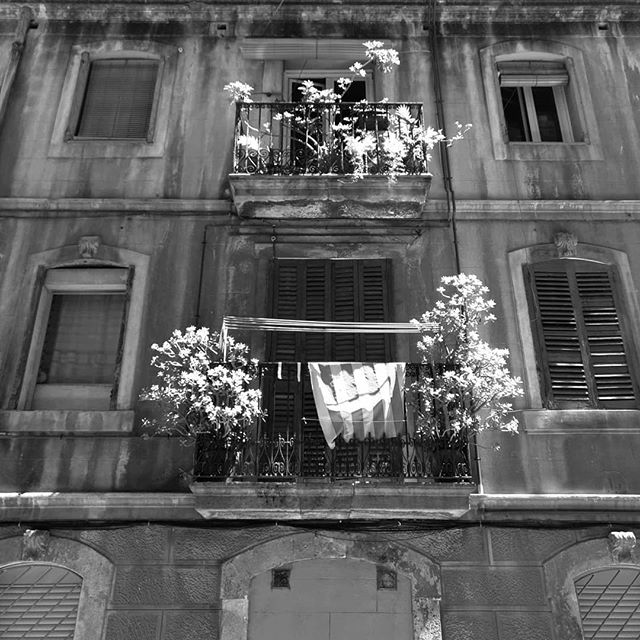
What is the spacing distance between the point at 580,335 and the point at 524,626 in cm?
350

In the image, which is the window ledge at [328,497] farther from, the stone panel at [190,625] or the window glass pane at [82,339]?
the window glass pane at [82,339]

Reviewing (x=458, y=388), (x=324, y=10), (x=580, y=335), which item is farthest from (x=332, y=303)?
(x=324, y=10)

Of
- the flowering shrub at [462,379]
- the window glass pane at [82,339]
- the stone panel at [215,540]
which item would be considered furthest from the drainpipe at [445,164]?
the window glass pane at [82,339]

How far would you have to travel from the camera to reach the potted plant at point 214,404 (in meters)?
7.62

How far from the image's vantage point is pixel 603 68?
11.1m

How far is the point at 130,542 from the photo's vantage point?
25.7 ft

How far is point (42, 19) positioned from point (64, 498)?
24.9 feet

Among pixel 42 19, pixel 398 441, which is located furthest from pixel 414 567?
pixel 42 19

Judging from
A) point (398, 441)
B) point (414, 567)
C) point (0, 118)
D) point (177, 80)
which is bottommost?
point (414, 567)

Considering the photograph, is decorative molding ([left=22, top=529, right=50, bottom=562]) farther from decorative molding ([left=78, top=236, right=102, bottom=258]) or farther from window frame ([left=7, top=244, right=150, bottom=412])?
decorative molding ([left=78, top=236, right=102, bottom=258])

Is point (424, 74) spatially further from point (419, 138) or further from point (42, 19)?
point (42, 19)

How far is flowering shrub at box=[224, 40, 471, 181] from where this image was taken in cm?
941

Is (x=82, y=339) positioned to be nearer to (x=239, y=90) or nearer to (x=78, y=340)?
(x=78, y=340)

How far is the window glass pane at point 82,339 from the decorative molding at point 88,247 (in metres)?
0.52
